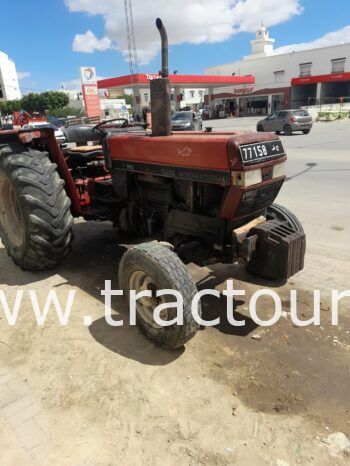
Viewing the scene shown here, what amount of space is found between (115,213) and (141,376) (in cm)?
229

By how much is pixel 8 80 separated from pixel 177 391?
86435mm

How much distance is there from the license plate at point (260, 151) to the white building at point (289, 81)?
47.7m

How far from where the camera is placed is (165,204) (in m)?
3.80

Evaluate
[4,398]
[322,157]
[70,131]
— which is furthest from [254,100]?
[4,398]

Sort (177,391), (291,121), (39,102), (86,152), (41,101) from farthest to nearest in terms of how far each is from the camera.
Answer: (39,102)
(41,101)
(291,121)
(86,152)
(177,391)

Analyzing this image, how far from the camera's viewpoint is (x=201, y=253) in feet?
11.5

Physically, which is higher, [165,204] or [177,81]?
[177,81]

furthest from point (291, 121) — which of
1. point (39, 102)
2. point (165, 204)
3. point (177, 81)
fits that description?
point (39, 102)

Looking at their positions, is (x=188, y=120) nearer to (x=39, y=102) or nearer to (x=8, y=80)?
(x=39, y=102)

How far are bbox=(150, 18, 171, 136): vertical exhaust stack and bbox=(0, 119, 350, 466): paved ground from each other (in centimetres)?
169

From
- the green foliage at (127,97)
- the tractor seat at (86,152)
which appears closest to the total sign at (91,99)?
the tractor seat at (86,152)

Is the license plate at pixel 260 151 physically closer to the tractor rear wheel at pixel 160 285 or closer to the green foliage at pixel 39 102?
the tractor rear wheel at pixel 160 285

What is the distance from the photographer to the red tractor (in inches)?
117

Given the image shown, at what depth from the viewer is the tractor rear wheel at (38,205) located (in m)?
3.85
